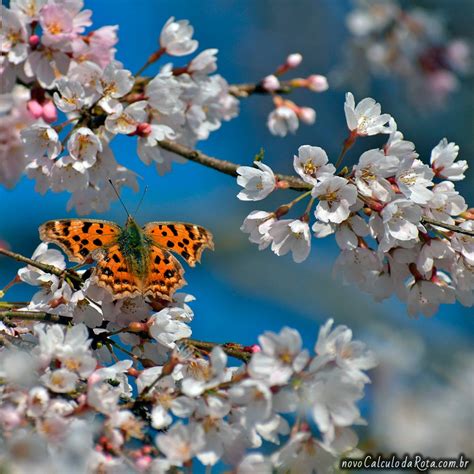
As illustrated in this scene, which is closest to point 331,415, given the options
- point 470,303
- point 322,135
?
point 470,303

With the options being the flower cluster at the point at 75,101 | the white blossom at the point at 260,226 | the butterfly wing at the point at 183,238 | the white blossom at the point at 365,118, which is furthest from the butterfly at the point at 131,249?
the white blossom at the point at 365,118

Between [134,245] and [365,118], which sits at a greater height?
[365,118]

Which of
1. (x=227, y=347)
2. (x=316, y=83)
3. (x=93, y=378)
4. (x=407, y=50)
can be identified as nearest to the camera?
(x=93, y=378)

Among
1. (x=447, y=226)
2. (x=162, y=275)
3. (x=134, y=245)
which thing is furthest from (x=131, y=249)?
(x=447, y=226)

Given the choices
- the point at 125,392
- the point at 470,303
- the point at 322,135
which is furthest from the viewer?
the point at 322,135

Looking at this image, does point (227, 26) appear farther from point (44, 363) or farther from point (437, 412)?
point (44, 363)

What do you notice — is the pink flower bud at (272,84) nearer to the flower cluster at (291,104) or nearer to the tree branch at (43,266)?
the flower cluster at (291,104)

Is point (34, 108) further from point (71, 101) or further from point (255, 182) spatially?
point (255, 182)
